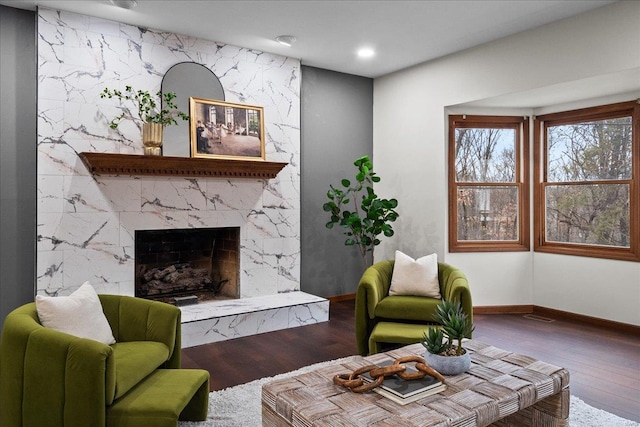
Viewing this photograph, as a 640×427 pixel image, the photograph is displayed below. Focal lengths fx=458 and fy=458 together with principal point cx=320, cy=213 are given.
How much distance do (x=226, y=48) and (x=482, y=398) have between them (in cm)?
425

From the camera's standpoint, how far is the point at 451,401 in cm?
205

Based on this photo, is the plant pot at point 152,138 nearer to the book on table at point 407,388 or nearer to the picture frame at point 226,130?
the picture frame at point 226,130

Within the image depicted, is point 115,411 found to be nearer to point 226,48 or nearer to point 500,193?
point 226,48

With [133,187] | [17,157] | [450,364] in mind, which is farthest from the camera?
[133,187]

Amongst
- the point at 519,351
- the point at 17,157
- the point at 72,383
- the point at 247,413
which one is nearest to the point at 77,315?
the point at 72,383

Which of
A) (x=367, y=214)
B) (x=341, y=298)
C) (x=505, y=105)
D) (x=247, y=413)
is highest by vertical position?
(x=505, y=105)

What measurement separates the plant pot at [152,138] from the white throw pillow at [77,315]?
1923 millimetres

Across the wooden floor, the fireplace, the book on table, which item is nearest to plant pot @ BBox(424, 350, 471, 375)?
the book on table

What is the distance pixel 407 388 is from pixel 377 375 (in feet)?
0.53

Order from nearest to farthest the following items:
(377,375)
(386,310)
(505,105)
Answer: (377,375) → (386,310) → (505,105)

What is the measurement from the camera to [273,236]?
5.30 m

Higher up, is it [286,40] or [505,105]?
[286,40]

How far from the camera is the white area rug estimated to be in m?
2.65

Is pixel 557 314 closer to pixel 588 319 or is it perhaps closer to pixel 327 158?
pixel 588 319
